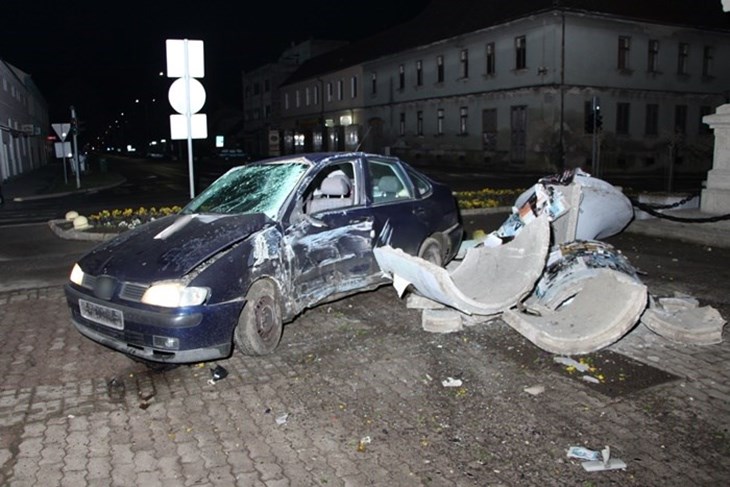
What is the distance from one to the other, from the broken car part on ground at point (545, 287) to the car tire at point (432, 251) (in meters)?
0.46

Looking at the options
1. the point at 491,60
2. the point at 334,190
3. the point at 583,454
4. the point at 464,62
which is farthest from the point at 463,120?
the point at 583,454

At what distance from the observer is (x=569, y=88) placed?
114 ft

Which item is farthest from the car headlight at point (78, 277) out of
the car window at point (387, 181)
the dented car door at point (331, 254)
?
the car window at point (387, 181)

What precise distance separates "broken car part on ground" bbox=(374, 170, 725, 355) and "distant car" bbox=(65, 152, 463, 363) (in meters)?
0.62

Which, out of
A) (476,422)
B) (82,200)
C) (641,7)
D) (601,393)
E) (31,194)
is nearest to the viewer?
(476,422)

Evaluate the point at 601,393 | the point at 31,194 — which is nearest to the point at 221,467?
the point at 601,393

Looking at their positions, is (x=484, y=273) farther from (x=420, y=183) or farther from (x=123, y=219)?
(x=123, y=219)

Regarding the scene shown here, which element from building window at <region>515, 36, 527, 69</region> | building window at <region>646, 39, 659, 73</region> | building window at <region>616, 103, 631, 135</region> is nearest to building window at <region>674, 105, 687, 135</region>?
building window at <region>646, 39, 659, 73</region>

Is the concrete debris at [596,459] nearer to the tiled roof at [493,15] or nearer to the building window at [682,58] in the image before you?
the tiled roof at [493,15]

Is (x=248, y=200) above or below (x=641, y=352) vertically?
above

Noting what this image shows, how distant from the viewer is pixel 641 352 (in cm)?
566

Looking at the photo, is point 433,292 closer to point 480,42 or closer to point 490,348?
point 490,348

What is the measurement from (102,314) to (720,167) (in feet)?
35.5

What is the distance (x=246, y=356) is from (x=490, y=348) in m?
2.28
